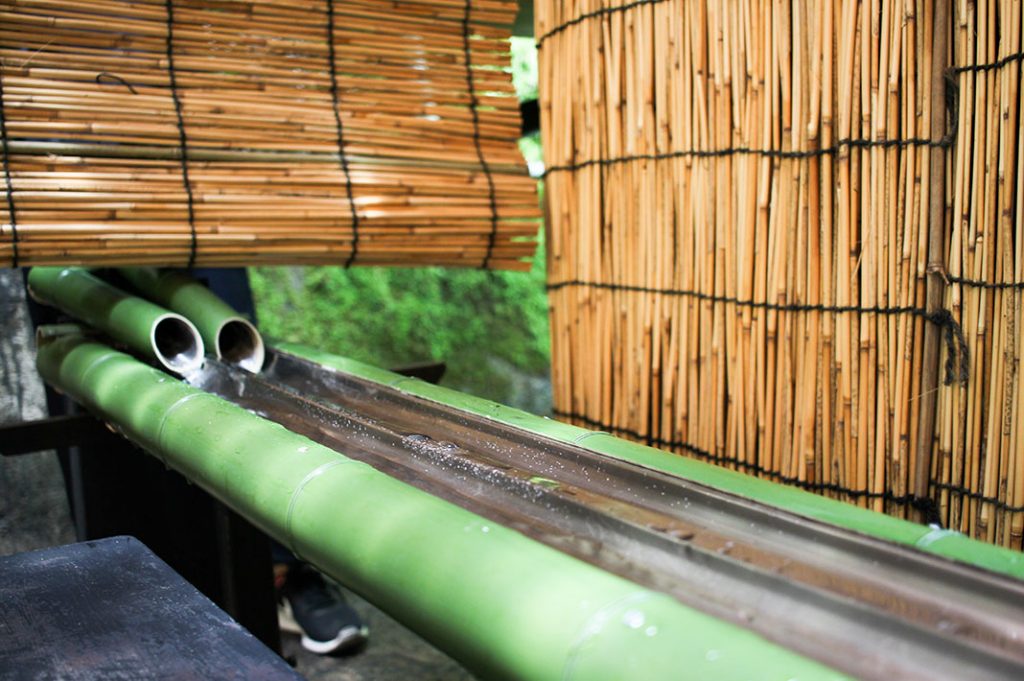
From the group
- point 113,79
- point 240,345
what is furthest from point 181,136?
point 240,345

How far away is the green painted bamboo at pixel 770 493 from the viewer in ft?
3.58

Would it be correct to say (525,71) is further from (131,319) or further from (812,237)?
(812,237)

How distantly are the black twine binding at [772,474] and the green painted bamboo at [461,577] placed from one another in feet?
3.38

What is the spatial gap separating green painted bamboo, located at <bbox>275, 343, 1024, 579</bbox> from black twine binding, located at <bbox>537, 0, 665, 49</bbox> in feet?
3.21

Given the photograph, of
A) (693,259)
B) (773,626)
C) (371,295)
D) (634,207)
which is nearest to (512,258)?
(634,207)

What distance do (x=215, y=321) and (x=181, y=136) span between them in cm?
44

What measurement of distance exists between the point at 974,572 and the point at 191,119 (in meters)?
1.92

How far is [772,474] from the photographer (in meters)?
2.03

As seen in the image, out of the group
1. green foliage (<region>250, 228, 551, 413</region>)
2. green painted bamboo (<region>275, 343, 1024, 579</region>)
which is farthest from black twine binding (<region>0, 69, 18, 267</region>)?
green foliage (<region>250, 228, 551, 413</region>)

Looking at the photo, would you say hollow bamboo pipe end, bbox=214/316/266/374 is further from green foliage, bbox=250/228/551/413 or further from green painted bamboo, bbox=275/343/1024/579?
green foliage, bbox=250/228/551/413

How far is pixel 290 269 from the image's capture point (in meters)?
6.04

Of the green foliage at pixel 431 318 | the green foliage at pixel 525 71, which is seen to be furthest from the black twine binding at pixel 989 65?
the green foliage at pixel 525 71

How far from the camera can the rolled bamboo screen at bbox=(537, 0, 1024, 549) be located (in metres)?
1.66

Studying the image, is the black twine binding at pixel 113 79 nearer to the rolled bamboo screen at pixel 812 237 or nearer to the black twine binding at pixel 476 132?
the black twine binding at pixel 476 132
